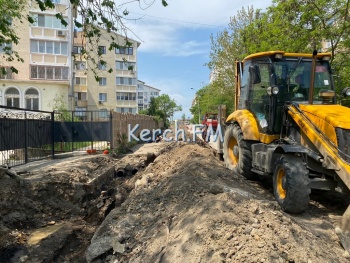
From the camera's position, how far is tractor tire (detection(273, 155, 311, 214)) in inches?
201

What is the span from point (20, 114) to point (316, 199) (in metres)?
10.1

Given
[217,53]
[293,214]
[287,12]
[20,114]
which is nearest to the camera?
[293,214]

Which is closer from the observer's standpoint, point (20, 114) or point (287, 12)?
point (20, 114)

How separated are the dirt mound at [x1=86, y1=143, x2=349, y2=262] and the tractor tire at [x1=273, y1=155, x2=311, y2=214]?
0.24m

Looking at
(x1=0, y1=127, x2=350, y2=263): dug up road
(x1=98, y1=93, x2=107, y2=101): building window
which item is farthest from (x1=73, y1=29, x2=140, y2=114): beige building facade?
(x1=0, y1=127, x2=350, y2=263): dug up road

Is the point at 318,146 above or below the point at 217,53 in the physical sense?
below

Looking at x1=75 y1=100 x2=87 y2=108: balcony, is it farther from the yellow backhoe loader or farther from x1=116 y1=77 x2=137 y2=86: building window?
the yellow backhoe loader

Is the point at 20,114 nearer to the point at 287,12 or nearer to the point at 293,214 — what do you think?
the point at 293,214

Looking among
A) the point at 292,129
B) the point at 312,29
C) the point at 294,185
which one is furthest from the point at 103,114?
the point at 294,185

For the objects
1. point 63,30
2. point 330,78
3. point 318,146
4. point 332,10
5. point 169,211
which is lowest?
point 169,211

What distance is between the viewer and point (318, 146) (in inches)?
217

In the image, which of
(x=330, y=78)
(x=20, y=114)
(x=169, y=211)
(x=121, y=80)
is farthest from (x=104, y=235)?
(x=121, y=80)

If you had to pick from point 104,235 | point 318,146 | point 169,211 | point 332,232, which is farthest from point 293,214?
point 104,235

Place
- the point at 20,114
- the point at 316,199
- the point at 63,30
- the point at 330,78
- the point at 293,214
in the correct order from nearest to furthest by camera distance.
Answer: the point at 293,214 < the point at 316,199 < the point at 330,78 < the point at 20,114 < the point at 63,30
